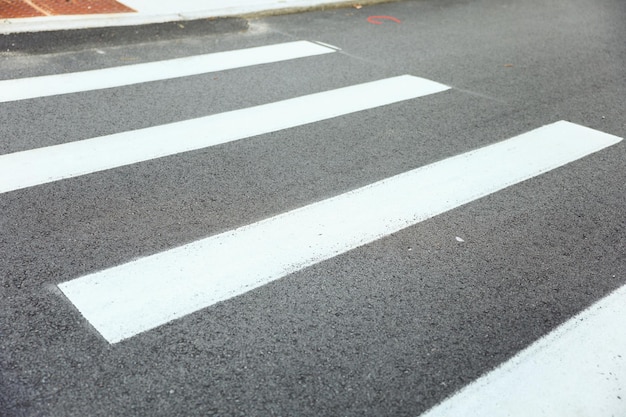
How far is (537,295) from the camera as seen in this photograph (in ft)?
12.1

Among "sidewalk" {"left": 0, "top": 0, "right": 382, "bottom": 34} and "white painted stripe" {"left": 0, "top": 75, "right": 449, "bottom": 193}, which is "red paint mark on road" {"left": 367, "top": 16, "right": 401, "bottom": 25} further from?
"white painted stripe" {"left": 0, "top": 75, "right": 449, "bottom": 193}

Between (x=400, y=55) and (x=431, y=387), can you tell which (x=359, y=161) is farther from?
(x=400, y=55)

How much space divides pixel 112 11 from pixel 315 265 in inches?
215

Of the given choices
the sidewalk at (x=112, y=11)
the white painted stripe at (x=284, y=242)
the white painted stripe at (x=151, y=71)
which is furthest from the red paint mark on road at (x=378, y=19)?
the white painted stripe at (x=284, y=242)

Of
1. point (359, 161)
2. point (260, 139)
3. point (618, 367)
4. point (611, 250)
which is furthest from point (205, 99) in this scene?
point (618, 367)

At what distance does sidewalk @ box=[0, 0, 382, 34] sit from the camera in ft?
23.9

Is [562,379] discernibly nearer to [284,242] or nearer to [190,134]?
[284,242]

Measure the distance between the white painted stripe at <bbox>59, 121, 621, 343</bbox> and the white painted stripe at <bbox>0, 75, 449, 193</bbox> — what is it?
119 centimetres

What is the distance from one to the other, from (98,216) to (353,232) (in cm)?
153

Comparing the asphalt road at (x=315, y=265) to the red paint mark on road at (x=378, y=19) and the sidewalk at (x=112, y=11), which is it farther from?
the red paint mark on road at (x=378, y=19)

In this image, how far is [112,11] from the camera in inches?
311

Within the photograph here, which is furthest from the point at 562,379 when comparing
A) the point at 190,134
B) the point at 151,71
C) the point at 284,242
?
the point at 151,71

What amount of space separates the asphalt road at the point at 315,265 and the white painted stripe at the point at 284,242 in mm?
83

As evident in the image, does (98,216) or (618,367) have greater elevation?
(98,216)
